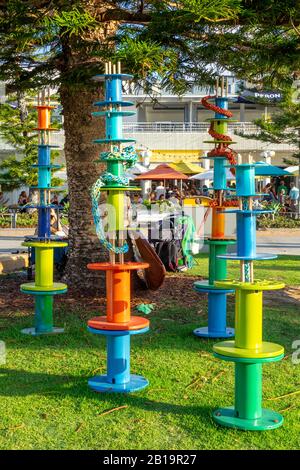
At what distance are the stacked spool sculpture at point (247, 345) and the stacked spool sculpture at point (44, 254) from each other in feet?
7.90

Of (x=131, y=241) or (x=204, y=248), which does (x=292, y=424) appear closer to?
(x=131, y=241)

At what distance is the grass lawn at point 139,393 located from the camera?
375 centimetres

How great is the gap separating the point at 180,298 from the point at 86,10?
3645 mm

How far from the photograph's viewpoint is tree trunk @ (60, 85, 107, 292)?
772 centimetres

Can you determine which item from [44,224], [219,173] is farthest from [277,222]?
[44,224]

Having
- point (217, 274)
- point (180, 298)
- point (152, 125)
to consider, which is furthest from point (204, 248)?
point (152, 125)

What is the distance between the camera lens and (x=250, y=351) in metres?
3.88

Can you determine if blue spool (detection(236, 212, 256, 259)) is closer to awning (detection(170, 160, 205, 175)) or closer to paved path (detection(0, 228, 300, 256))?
paved path (detection(0, 228, 300, 256))

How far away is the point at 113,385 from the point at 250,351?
1135 mm

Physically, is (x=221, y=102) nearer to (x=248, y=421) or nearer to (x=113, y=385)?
(x=113, y=385)

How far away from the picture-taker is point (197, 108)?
4122cm

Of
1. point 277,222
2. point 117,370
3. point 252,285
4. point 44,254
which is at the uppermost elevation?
point 277,222

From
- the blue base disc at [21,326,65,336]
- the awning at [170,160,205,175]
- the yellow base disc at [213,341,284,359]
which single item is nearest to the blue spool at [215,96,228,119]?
the blue base disc at [21,326,65,336]

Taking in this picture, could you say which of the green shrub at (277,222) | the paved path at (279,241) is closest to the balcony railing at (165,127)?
the green shrub at (277,222)
